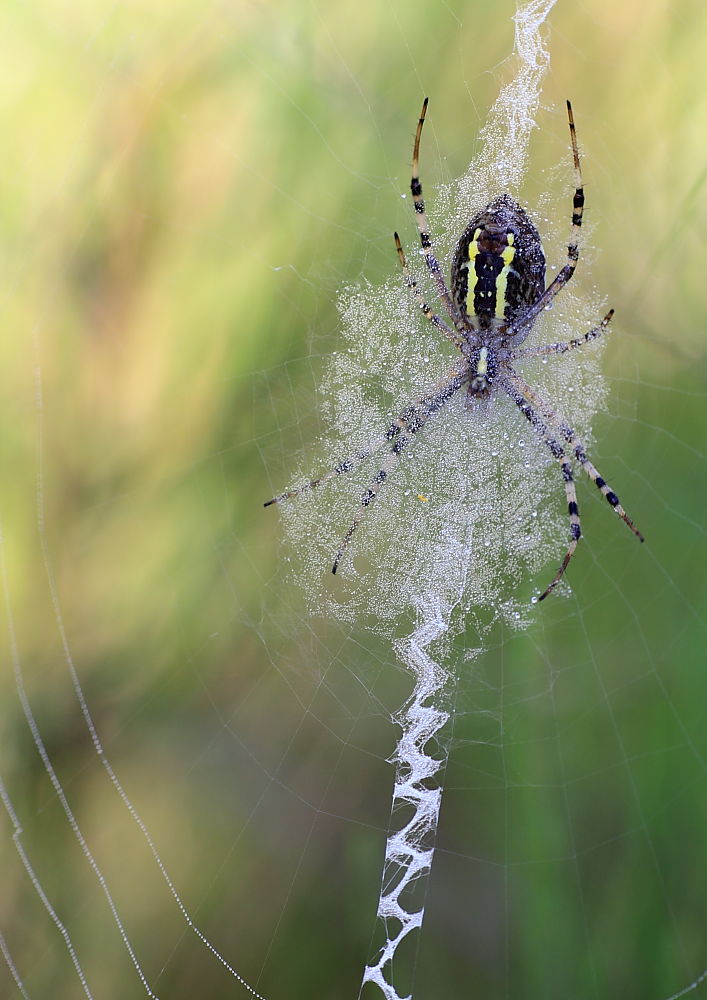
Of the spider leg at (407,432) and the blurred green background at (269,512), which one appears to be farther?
the spider leg at (407,432)

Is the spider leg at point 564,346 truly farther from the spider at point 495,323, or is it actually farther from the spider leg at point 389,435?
the spider leg at point 389,435

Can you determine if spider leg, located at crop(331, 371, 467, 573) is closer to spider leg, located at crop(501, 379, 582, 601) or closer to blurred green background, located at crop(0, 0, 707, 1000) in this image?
spider leg, located at crop(501, 379, 582, 601)

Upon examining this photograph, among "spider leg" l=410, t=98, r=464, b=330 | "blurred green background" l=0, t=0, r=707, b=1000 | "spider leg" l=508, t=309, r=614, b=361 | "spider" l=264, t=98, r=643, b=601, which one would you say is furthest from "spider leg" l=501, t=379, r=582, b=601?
"spider leg" l=410, t=98, r=464, b=330

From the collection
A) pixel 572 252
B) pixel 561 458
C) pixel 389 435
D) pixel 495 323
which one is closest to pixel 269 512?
pixel 389 435

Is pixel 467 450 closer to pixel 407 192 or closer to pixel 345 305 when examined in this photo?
pixel 345 305

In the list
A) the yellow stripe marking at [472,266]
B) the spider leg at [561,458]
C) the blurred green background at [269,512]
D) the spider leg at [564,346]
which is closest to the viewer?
the blurred green background at [269,512]

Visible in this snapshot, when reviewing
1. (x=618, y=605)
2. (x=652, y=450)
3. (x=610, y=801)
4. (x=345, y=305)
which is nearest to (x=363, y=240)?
(x=345, y=305)

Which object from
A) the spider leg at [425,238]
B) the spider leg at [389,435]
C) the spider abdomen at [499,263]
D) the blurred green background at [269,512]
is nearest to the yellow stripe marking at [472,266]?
the spider abdomen at [499,263]

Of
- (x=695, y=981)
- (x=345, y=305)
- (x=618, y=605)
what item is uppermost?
(x=345, y=305)
